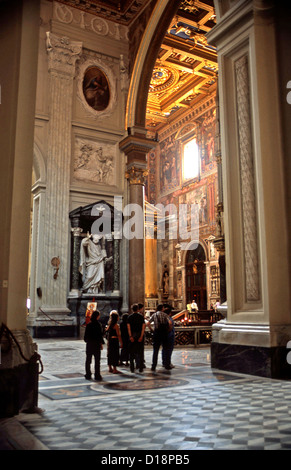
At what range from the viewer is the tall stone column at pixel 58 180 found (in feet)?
45.6

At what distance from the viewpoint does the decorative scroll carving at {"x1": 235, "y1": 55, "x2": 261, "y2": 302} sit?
6215 millimetres

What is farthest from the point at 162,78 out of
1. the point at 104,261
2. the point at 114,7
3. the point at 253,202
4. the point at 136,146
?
the point at 253,202

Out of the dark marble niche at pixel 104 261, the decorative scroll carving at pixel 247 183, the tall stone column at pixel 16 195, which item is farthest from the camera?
the dark marble niche at pixel 104 261

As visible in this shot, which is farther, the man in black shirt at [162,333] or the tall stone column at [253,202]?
the man in black shirt at [162,333]

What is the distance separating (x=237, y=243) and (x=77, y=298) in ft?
28.8

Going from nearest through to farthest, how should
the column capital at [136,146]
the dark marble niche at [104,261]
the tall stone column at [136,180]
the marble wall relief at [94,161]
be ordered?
the dark marble niche at [104,261]
the tall stone column at [136,180]
the marble wall relief at [94,161]
the column capital at [136,146]

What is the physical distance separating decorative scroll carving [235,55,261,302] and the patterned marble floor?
140 centimetres

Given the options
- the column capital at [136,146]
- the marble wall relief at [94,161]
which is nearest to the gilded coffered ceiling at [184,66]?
the column capital at [136,146]

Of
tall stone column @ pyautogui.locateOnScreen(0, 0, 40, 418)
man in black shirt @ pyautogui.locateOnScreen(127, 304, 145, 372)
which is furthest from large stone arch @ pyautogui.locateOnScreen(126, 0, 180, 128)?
tall stone column @ pyautogui.locateOnScreen(0, 0, 40, 418)

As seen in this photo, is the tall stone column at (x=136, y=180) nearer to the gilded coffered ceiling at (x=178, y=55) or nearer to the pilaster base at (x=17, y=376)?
the gilded coffered ceiling at (x=178, y=55)

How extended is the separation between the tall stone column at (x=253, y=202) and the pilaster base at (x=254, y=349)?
1 centimetres

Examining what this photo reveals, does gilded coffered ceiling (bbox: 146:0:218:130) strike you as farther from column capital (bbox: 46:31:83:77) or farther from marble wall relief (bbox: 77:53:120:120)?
column capital (bbox: 46:31:83:77)

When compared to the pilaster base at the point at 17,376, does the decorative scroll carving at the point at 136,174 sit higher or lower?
higher

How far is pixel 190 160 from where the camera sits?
2502cm
